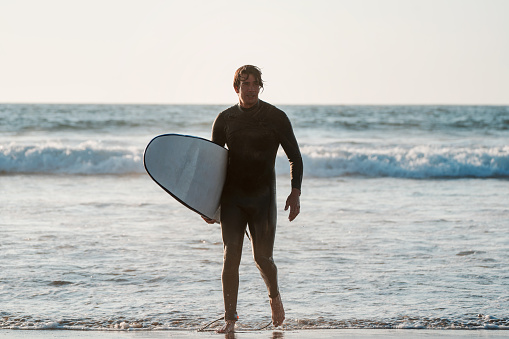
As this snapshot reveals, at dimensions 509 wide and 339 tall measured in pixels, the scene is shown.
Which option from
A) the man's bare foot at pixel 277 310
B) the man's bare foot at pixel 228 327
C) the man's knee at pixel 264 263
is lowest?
the man's bare foot at pixel 228 327

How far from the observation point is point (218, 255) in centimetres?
737

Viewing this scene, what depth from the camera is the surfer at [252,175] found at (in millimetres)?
4484

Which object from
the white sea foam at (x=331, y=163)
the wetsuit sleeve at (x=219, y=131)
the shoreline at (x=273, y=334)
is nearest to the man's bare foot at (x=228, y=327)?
the shoreline at (x=273, y=334)

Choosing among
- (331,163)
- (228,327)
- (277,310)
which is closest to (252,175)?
(277,310)

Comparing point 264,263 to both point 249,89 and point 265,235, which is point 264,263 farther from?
point 249,89

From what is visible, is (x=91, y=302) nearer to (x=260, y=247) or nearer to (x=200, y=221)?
(x=260, y=247)

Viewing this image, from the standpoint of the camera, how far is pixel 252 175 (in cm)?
452

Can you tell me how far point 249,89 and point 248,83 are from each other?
0.04 metres

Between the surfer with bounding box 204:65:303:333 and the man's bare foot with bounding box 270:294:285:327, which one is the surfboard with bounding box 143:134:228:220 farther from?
the man's bare foot with bounding box 270:294:285:327

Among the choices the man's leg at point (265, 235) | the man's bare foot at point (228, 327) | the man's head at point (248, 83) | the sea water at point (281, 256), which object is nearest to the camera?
the man's head at point (248, 83)

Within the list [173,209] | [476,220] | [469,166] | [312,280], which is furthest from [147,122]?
[312,280]

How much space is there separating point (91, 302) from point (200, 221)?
4042 millimetres

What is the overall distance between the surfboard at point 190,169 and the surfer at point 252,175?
0.07 metres

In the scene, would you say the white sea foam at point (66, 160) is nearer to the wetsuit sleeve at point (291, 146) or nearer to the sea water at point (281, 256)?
the sea water at point (281, 256)
